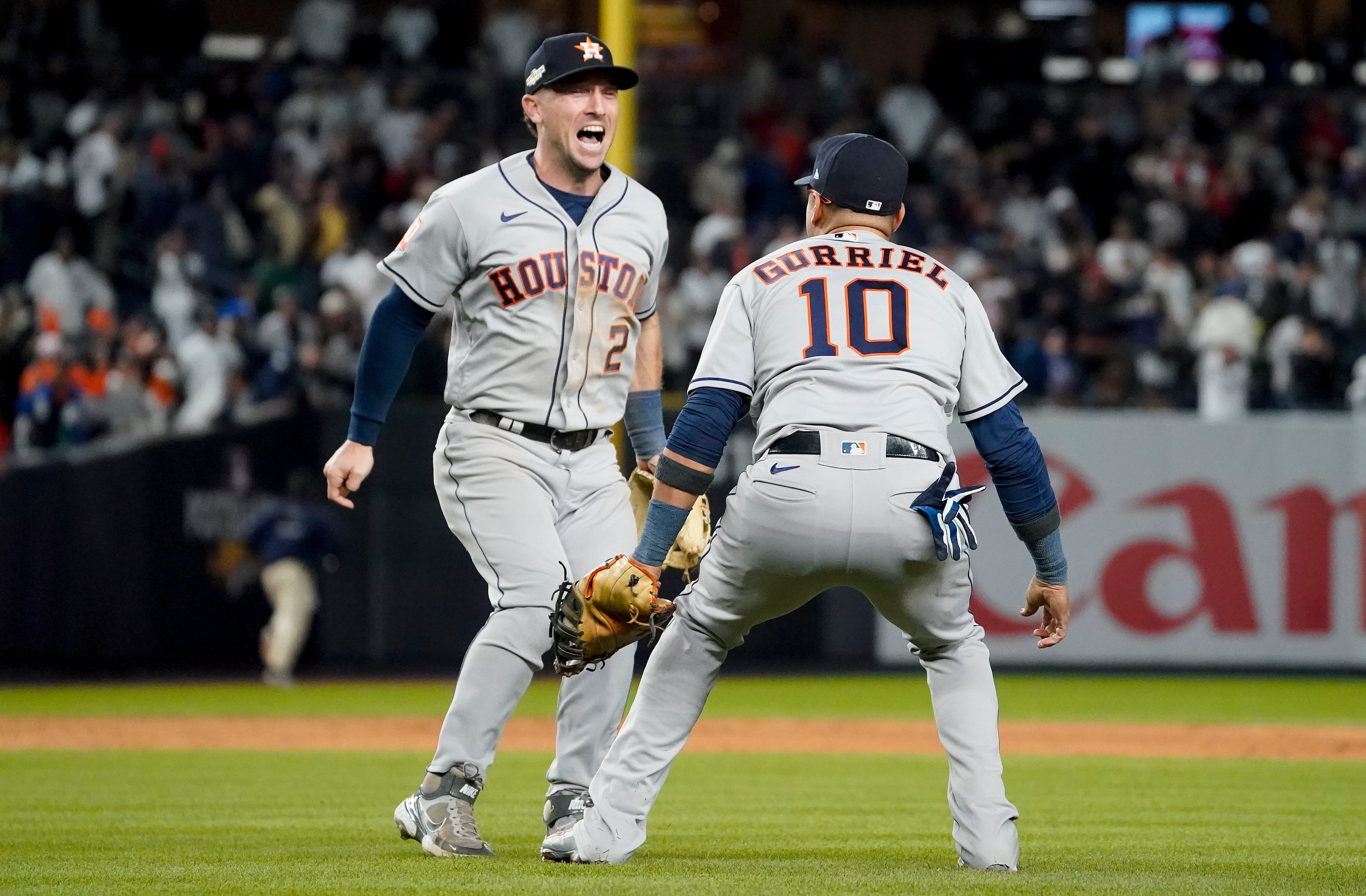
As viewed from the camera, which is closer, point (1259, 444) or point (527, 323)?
point (527, 323)

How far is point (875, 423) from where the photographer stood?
4684 mm

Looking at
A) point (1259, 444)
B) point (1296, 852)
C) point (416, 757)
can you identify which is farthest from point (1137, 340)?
point (1296, 852)

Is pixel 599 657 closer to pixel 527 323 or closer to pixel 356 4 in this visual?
pixel 527 323

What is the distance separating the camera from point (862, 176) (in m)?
4.88

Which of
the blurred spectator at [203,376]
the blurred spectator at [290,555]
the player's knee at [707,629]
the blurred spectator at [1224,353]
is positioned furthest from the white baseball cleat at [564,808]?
the blurred spectator at [1224,353]

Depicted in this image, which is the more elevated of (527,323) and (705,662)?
(527,323)

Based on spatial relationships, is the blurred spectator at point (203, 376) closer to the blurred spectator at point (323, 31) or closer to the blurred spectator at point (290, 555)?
the blurred spectator at point (290, 555)

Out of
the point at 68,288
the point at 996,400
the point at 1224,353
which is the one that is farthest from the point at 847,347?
the point at 68,288

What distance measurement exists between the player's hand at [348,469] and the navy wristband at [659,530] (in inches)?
35.4

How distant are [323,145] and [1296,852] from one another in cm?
1470

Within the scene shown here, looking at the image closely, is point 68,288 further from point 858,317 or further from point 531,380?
point 858,317

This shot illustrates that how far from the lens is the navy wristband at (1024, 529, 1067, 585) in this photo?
481cm

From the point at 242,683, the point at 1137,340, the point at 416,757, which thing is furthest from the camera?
the point at 1137,340

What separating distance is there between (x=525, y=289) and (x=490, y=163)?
1193cm
